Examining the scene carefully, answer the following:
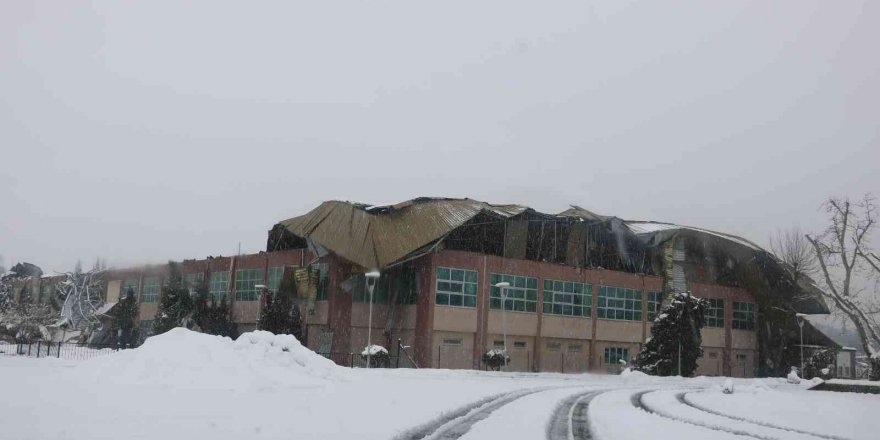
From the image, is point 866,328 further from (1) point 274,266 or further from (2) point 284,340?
(1) point 274,266

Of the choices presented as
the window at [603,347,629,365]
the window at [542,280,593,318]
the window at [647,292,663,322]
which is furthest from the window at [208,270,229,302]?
the window at [647,292,663,322]

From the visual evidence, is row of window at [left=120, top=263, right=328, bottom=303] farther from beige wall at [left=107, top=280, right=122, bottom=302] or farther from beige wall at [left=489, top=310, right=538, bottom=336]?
beige wall at [left=489, top=310, right=538, bottom=336]

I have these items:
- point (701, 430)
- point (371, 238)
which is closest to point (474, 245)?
point (371, 238)

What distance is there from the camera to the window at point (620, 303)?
2242 inches

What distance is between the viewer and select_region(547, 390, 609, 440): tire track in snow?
14.8 m

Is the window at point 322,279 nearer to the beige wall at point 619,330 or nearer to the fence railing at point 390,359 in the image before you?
the fence railing at point 390,359

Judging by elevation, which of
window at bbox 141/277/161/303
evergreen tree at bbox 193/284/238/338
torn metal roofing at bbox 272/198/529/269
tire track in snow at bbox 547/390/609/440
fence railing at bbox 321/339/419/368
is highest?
torn metal roofing at bbox 272/198/529/269

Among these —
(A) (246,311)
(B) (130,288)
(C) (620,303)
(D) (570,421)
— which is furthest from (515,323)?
(B) (130,288)

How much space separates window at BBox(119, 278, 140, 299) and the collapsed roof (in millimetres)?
23972

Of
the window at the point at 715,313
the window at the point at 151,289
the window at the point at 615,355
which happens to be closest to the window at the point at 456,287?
the window at the point at 615,355

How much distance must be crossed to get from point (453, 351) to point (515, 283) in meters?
6.49

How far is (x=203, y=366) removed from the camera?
2283cm

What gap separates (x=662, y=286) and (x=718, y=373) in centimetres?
936

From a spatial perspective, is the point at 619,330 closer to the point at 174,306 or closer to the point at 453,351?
the point at 453,351
